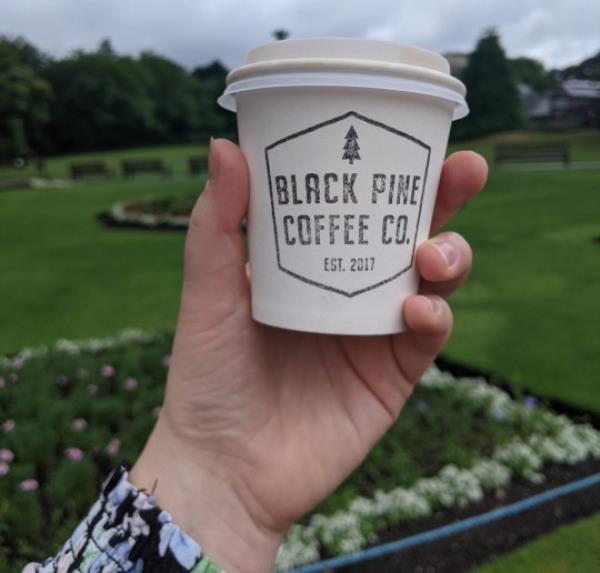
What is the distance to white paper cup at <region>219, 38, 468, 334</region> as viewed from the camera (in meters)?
1.30

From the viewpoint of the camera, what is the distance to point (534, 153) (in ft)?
64.6

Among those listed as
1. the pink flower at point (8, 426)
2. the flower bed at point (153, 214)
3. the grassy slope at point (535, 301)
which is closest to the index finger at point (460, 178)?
the pink flower at point (8, 426)

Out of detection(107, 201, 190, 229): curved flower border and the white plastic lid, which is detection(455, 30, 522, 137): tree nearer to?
detection(107, 201, 190, 229): curved flower border

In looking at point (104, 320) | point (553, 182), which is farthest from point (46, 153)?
point (104, 320)

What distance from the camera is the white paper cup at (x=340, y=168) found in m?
1.30

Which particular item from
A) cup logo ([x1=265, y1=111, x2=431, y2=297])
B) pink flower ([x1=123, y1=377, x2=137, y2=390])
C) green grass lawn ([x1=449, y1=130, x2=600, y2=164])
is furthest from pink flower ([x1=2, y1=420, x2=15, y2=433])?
green grass lawn ([x1=449, y1=130, x2=600, y2=164])

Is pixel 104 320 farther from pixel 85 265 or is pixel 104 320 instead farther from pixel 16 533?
pixel 16 533

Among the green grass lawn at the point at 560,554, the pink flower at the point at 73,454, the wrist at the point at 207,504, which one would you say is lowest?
the green grass lawn at the point at 560,554

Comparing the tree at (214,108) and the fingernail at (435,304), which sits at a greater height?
the fingernail at (435,304)

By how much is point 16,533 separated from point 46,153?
50921mm

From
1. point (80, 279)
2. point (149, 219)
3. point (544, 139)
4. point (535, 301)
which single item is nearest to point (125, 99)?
point (544, 139)

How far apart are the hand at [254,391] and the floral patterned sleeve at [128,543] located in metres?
0.07

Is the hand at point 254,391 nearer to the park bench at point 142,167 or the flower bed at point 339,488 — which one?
the flower bed at point 339,488

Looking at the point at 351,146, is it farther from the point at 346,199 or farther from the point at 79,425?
the point at 79,425
